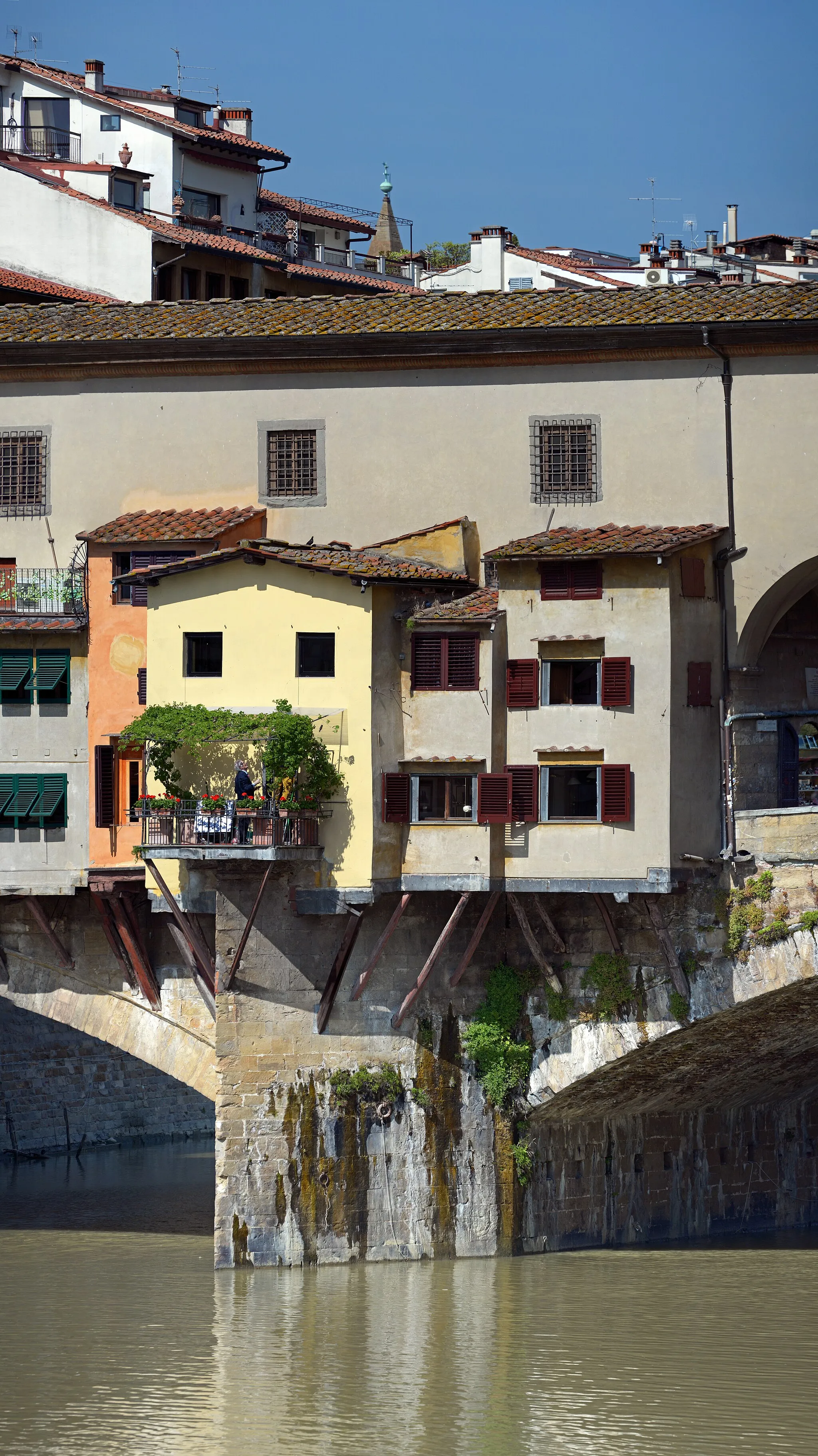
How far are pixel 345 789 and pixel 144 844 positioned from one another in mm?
2980

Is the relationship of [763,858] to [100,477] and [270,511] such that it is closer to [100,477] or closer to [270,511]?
[270,511]

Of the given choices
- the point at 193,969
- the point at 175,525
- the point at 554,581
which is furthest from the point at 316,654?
the point at 193,969

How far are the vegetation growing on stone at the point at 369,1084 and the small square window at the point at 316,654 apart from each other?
5871 millimetres

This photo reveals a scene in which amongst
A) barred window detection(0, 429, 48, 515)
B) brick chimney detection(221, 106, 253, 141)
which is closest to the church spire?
brick chimney detection(221, 106, 253, 141)

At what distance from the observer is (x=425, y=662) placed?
36.8 m

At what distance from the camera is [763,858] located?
120 ft

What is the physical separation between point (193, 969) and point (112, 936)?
167 cm

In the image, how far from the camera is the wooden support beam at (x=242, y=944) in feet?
120

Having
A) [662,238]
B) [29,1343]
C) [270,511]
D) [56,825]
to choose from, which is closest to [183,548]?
[270,511]

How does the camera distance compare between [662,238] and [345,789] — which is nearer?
[345,789]

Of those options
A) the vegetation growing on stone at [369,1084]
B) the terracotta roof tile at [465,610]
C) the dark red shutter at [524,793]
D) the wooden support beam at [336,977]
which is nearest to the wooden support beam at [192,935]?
the wooden support beam at [336,977]

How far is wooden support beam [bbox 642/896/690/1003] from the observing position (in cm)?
3669

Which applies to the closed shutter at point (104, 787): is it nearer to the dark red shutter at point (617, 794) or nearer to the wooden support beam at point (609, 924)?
the wooden support beam at point (609, 924)

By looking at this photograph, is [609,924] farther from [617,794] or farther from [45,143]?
[45,143]
